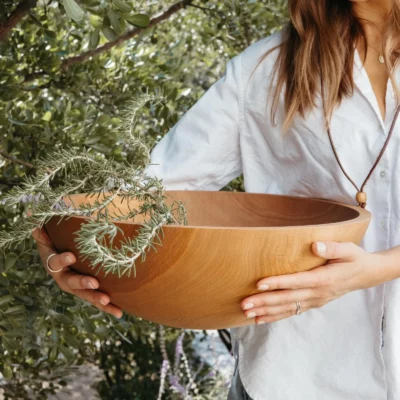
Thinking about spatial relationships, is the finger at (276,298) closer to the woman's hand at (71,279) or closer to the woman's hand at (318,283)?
the woman's hand at (318,283)

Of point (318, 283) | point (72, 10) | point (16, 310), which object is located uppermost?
point (72, 10)

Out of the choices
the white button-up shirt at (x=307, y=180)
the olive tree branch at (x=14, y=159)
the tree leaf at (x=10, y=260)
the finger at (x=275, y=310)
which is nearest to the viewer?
the finger at (x=275, y=310)

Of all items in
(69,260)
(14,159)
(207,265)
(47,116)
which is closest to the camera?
(207,265)

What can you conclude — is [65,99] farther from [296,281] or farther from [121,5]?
[296,281]

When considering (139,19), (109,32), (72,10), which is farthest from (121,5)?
(72,10)

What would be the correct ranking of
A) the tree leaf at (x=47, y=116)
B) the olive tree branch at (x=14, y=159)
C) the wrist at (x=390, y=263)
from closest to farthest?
the wrist at (x=390, y=263) < the olive tree branch at (x=14, y=159) < the tree leaf at (x=47, y=116)

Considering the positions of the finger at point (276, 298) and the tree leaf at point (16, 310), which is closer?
the finger at point (276, 298)

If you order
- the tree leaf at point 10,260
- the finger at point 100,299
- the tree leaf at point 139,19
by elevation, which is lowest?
the tree leaf at point 10,260

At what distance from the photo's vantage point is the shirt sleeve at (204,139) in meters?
1.50

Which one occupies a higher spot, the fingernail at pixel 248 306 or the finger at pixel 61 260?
the finger at pixel 61 260

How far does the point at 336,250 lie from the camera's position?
1.05 m

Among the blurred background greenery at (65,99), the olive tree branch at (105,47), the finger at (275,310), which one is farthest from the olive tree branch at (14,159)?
the finger at (275,310)

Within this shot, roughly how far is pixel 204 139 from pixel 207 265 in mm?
555

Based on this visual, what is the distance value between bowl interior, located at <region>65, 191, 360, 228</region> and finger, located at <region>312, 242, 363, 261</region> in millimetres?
262
